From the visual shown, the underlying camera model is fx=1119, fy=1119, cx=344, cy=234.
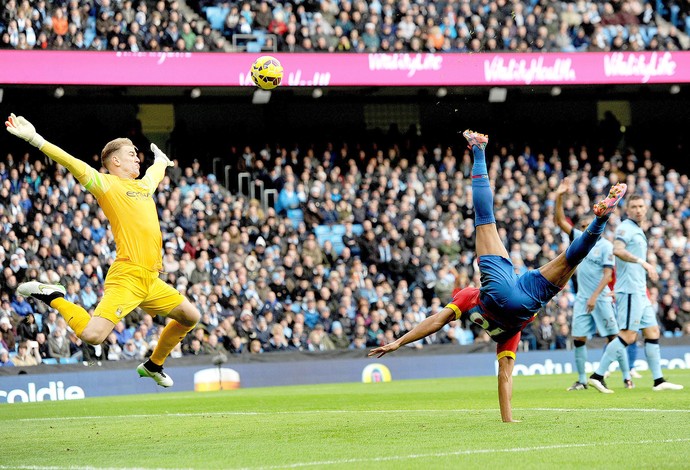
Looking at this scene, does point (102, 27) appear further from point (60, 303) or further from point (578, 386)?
point (60, 303)

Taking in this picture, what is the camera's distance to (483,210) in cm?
1108

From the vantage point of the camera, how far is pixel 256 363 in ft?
77.2

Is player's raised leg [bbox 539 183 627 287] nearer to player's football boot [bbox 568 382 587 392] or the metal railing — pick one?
player's football boot [bbox 568 382 587 392]

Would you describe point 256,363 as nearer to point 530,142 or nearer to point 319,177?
point 319,177

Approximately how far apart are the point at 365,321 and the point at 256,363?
358 centimetres

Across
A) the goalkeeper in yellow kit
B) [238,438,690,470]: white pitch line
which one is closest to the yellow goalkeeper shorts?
the goalkeeper in yellow kit

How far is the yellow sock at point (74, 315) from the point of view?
11461 mm

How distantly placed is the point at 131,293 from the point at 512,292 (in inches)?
153

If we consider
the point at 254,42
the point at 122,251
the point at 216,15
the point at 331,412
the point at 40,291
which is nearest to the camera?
the point at 122,251

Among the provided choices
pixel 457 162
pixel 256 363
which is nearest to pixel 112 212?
pixel 256 363

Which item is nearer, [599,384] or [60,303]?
[60,303]

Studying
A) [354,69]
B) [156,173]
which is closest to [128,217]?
[156,173]

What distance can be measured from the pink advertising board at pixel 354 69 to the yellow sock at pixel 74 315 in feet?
54.4

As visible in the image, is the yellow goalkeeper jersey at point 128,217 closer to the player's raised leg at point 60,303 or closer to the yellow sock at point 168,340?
the player's raised leg at point 60,303
